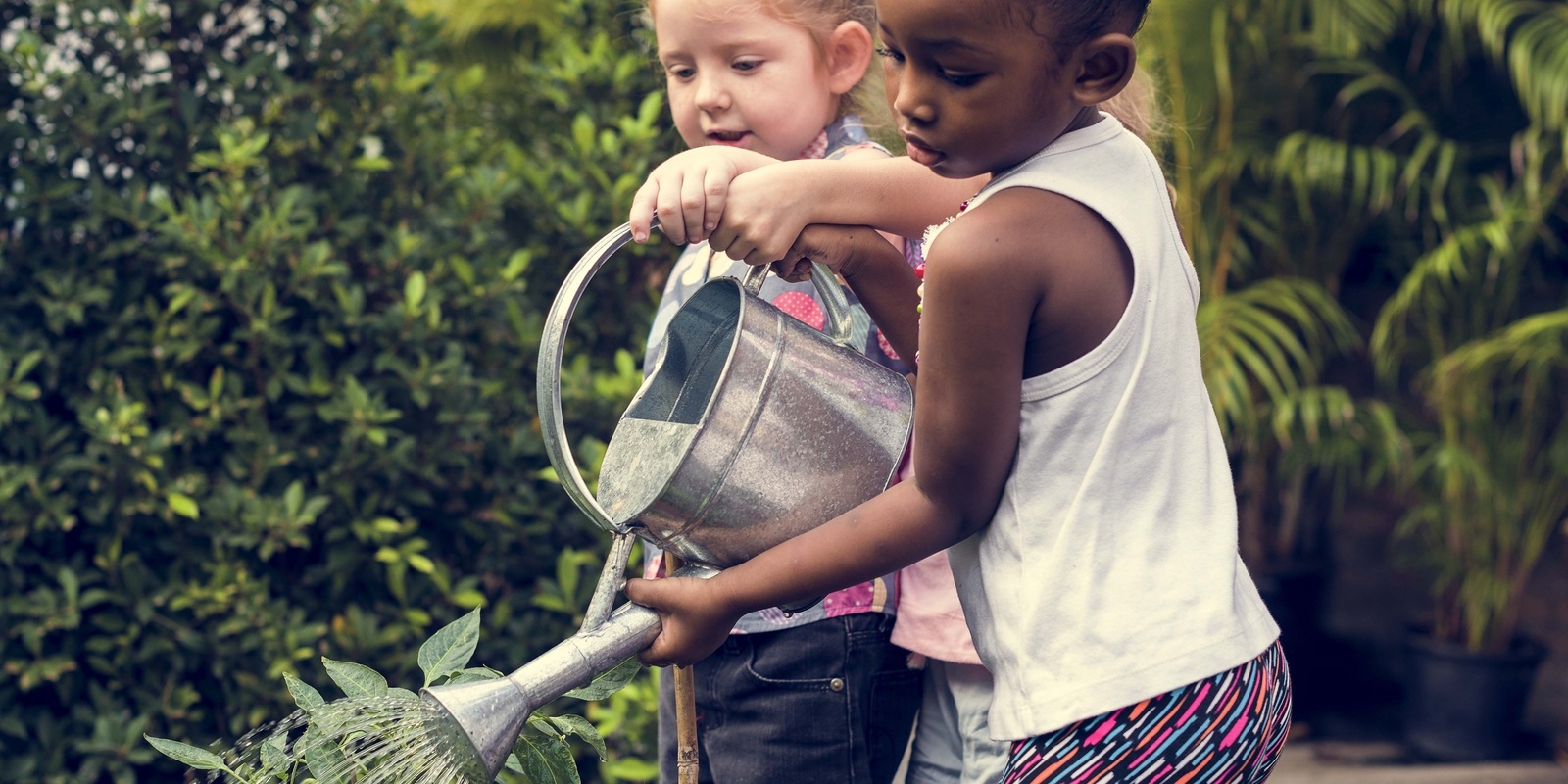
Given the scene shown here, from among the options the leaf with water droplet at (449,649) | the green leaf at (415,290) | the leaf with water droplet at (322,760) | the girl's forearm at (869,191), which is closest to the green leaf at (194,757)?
the leaf with water droplet at (322,760)

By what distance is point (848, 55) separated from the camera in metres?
1.65

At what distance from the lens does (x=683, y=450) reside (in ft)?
3.93

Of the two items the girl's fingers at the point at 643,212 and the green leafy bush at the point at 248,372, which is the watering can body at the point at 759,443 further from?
the green leafy bush at the point at 248,372

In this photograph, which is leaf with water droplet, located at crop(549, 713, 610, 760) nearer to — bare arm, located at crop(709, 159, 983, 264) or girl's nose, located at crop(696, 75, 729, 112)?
bare arm, located at crop(709, 159, 983, 264)

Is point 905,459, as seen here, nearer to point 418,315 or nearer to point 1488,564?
point 418,315

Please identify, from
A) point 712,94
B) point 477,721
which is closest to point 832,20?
point 712,94

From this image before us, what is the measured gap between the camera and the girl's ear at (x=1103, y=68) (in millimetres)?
1071

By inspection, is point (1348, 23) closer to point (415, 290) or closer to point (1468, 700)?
point (1468, 700)

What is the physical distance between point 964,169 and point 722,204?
24 cm

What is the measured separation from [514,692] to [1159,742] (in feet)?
1.79

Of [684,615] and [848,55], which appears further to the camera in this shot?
[848,55]

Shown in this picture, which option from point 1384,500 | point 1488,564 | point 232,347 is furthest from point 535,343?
point 1384,500

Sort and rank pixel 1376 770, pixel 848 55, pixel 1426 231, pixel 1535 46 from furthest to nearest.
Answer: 1. pixel 1426 231
2. pixel 1376 770
3. pixel 1535 46
4. pixel 848 55

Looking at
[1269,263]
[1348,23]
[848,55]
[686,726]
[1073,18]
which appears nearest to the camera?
[1073,18]
